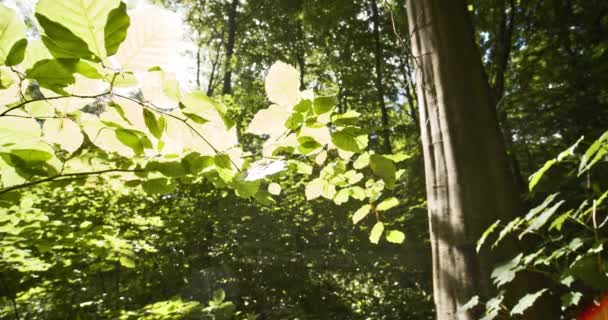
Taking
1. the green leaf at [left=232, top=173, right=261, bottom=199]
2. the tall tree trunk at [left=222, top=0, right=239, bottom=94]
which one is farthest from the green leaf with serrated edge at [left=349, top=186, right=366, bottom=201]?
the tall tree trunk at [left=222, top=0, right=239, bottom=94]

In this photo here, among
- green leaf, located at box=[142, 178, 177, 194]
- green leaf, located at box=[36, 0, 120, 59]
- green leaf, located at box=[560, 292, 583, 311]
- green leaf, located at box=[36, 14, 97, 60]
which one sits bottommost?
green leaf, located at box=[560, 292, 583, 311]

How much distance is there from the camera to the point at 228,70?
35.5 feet

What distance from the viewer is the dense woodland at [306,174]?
542 millimetres

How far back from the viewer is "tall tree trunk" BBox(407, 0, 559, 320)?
1128 mm

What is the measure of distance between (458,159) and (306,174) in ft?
4.59

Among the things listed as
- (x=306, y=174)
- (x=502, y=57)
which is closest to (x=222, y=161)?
(x=306, y=174)

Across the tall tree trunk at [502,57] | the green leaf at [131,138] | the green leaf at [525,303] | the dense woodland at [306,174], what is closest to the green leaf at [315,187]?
the dense woodland at [306,174]

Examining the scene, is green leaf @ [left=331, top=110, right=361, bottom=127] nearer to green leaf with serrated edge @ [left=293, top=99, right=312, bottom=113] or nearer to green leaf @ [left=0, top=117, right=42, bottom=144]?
green leaf with serrated edge @ [left=293, top=99, right=312, bottom=113]

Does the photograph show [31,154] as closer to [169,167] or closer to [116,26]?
[169,167]

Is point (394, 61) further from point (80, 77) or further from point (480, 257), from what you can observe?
point (80, 77)

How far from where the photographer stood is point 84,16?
423 millimetres

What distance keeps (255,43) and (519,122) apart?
8395 mm

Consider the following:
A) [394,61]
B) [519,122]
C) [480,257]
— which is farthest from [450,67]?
[394,61]

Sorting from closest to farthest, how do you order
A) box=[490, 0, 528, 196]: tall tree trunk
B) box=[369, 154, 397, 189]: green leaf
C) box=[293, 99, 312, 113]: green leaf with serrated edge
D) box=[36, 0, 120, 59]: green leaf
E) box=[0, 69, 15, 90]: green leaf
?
1. box=[36, 0, 120, 59]: green leaf
2. box=[0, 69, 15, 90]: green leaf
3. box=[293, 99, 312, 113]: green leaf with serrated edge
4. box=[369, 154, 397, 189]: green leaf
5. box=[490, 0, 528, 196]: tall tree trunk
